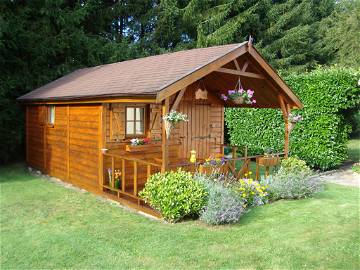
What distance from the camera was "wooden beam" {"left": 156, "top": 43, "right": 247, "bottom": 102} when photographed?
24.7 ft

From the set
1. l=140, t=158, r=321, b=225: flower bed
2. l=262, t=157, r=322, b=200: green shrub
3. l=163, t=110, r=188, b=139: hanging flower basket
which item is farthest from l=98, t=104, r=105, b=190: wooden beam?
l=262, t=157, r=322, b=200: green shrub

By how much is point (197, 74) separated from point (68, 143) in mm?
5201

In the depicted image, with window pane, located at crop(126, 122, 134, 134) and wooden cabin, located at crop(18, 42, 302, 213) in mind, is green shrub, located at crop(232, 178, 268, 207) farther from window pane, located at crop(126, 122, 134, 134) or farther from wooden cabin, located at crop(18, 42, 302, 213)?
window pane, located at crop(126, 122, 134, 134)

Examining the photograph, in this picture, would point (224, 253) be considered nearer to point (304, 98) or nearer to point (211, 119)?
point (211, 119)

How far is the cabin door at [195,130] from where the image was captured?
38.1ft

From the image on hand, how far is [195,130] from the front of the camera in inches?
472

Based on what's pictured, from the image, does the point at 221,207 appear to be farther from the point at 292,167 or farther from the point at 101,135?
the point at 101,135

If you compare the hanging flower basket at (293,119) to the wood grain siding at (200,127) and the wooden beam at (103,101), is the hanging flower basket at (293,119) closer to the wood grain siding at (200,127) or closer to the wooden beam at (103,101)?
the wood grain siding at (200,127)

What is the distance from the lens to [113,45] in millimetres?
18344

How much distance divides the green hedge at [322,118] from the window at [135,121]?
22.1 ft

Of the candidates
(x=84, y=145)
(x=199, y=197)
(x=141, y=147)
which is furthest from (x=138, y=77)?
(x=199, y=197)

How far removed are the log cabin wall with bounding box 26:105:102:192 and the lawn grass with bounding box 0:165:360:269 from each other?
1524 mm

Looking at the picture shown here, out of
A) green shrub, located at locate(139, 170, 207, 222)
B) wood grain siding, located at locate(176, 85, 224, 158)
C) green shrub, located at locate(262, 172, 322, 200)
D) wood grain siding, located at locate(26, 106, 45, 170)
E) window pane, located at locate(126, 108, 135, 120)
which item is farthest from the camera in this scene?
wood grain siding, located at locate(26, 106, 45, 170)

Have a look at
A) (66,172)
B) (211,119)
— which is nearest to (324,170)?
(211,119)
